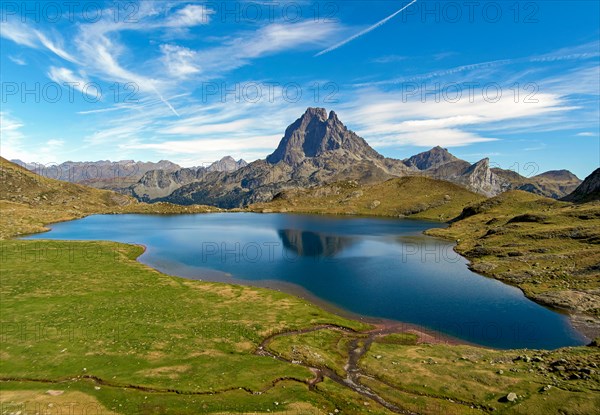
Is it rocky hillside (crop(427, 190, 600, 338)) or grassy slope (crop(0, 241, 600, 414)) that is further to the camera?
rocky hillside (crop(427, 190, 600, 338))

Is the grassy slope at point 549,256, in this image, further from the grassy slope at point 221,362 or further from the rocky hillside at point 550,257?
the grassy slope at point 221,362

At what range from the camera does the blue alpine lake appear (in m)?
59.8

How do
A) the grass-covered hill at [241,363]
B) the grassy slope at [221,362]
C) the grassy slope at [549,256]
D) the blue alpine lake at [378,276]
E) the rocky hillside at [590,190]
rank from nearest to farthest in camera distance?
1. the grass-covered hill at [241,363]
2. the grassy slope at [221,362]
3. the blue alpine lake at [378,276]
4. the grassy slope at [549,256]
5. the rocky hillside at [590,190]

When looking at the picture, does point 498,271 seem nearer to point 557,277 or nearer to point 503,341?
point 557,277

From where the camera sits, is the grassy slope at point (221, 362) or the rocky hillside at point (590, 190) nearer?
the grassy slope at point (221, 362)

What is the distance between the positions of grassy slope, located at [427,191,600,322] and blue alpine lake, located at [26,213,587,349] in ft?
18.8

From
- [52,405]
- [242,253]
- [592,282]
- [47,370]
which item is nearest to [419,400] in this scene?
[52,405]

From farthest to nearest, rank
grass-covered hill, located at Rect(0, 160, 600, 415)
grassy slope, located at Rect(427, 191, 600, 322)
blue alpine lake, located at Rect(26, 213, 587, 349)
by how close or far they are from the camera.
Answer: grassy slope, located at Rect(427, 191, 600, 322), blue alpine lake, located at Rect(26, 213, 587, 349), grass-covered hill, located at Rect(0, 160, 600, 415)

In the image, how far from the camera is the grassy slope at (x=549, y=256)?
72913 mm

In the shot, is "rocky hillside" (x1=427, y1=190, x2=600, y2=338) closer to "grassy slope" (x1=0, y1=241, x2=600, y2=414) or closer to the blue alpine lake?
the blue alpine lake

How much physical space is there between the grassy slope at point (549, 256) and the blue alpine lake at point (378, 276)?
5725 mm

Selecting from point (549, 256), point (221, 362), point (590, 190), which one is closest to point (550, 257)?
point (549, 256)

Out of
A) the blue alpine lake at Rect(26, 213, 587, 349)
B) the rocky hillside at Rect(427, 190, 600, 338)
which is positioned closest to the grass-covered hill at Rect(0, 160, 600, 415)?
the blue alpine lake at Rect(26, 213, 587, 349)

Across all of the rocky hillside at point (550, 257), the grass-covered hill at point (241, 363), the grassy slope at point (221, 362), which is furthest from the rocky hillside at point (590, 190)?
the grassy slope at point (221, 362)
